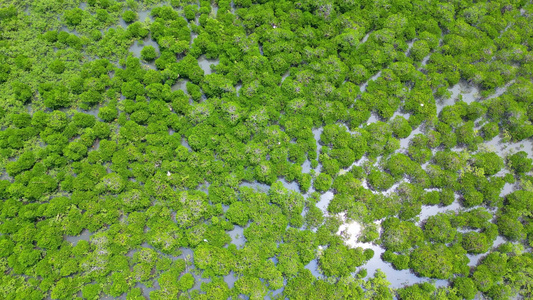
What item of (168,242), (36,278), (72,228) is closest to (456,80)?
(168,242)

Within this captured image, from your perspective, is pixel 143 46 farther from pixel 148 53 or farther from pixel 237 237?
pixel 237 237

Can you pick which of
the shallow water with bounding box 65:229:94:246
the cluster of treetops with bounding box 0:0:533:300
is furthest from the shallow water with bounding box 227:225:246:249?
the shallow water with bounding box 65:229:94:246

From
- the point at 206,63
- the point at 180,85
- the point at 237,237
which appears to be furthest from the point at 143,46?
the point at 237,237

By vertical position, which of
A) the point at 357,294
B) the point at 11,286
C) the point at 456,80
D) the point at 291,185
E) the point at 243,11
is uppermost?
the point at 243,11

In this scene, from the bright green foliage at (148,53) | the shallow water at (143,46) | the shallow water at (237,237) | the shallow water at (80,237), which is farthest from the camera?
the shallow water at (143,46)

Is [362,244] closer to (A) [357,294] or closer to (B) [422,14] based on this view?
(A) [357,294]

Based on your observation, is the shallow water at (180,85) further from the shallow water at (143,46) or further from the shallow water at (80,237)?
the shallow water at (80,237)

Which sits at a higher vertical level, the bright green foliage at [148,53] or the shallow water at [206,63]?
the bright green foliage at [148,53]

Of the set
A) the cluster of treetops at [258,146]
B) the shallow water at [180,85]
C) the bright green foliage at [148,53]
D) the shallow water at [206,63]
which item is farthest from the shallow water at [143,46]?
the shallow water at [206,63]
